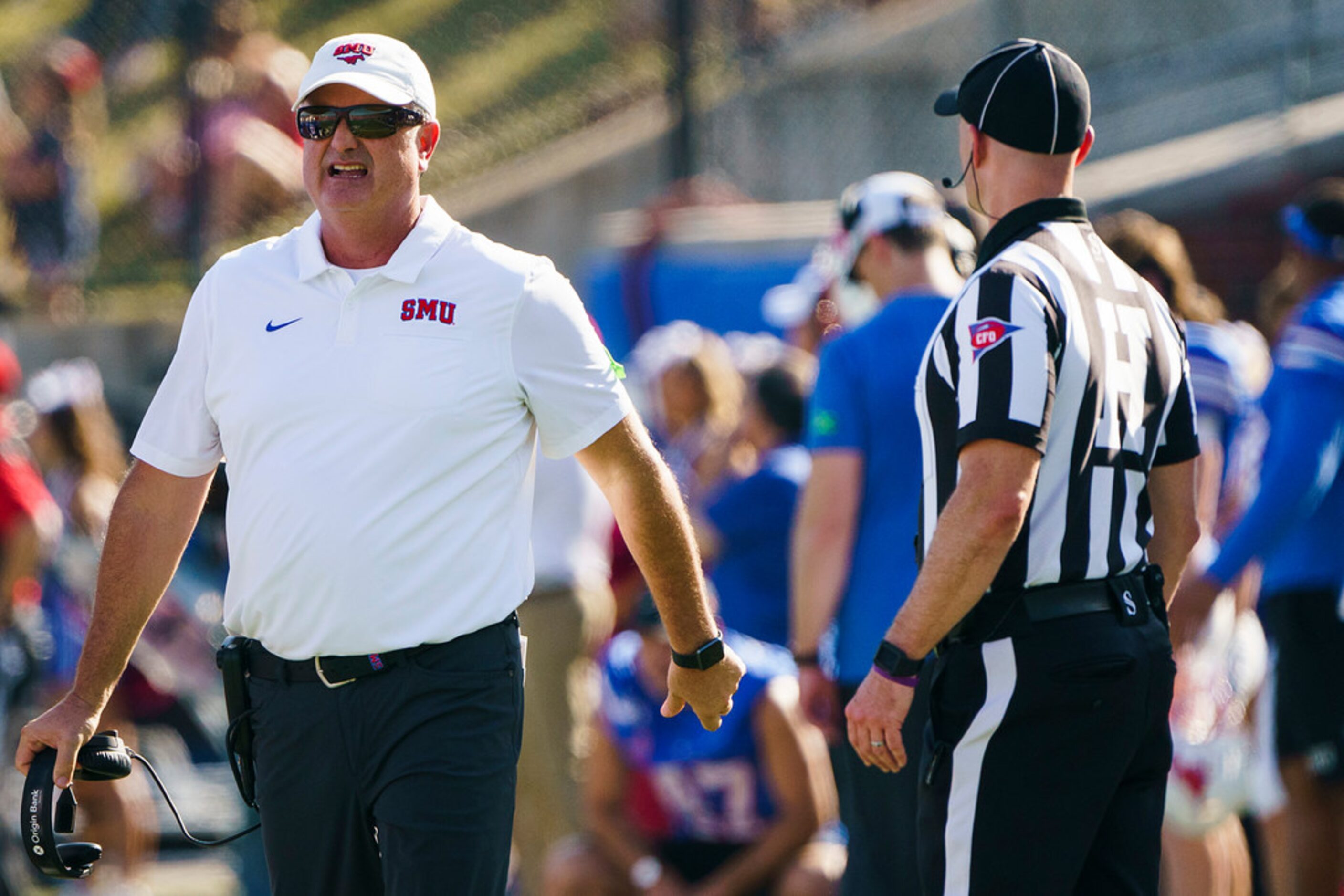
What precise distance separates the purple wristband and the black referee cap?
44.3 inches

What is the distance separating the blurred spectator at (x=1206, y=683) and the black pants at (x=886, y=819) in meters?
1.58

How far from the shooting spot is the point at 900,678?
11.5 ft

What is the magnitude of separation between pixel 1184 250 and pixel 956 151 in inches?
56.7

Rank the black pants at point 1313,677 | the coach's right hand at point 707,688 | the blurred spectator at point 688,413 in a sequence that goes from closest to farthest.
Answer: the coach's right hand at point 707,688
the black pants at point 1313,677
the blurred spectator at point 688,413

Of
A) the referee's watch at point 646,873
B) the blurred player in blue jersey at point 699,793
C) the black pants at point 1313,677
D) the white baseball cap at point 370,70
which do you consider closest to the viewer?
the white baseball cap at point 370,70

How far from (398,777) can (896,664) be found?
100 cm

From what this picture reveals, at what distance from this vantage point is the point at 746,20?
1064 centimetres

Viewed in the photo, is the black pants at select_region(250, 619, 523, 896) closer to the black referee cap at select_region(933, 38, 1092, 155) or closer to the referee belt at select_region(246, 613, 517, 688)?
the referee belt at select_region(246, 613, 517, 688)

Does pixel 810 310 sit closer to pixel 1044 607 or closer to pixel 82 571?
pixel 1044 607

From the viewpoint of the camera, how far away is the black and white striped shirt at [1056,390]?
346 centimetres

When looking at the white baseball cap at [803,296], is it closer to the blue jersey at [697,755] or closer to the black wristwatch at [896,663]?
the blue jersey at [697,755]

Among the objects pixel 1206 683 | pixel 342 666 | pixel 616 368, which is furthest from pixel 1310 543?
pixel 342 666

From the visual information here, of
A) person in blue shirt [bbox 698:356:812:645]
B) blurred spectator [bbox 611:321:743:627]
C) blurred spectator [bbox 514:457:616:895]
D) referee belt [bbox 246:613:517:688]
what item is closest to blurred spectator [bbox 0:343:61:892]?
blurred spectator [bbox 514:457:616:895]

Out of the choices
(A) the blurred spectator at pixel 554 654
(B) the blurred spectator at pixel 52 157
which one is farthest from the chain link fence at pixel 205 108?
(A) the blurred spectator at pixel 554 654
